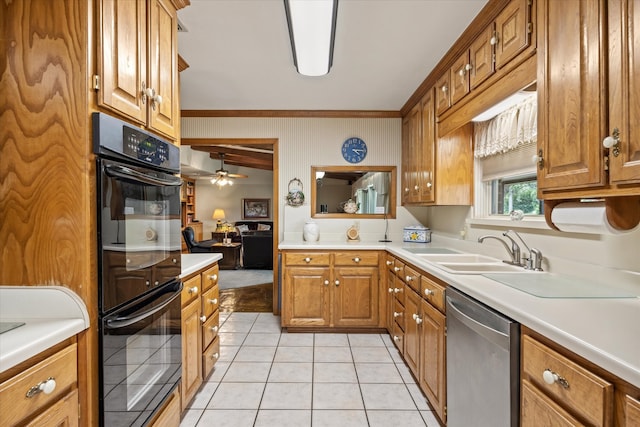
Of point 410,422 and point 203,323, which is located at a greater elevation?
point 203,323

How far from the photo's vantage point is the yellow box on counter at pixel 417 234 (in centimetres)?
339

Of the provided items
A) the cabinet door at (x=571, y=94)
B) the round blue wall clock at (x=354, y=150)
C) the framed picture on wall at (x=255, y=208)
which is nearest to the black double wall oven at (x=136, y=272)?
the cabinet door at (x=571, y=94)

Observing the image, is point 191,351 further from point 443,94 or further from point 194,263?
point 443,94

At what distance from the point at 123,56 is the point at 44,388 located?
1.15 m

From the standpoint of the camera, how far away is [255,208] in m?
10.4

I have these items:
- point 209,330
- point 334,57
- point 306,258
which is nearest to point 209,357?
point 209,330

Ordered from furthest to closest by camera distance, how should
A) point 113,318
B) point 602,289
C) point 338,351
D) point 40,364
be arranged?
point 338,351
point 602,289
point 113,318
point 40,364

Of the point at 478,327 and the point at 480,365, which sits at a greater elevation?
the point at 478,327

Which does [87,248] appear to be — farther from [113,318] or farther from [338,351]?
[338,351]

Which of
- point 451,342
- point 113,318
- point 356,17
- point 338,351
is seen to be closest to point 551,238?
point 451,342

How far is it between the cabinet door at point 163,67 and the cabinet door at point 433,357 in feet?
5.95

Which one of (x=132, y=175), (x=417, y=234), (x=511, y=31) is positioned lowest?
(x=417, y=234)

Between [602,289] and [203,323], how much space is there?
2.18 meters

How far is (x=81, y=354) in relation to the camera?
1028mm
